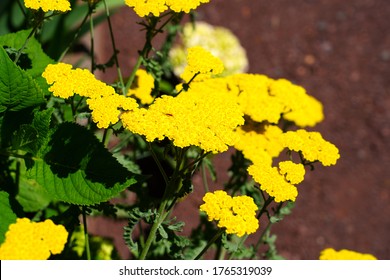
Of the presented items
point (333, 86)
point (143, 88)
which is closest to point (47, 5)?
Answer: point (143, 88)

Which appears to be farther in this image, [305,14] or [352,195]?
[305,14]

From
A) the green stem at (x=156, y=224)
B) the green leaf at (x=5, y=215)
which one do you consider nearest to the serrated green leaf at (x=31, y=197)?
the green leaf at (x=5, y=215)

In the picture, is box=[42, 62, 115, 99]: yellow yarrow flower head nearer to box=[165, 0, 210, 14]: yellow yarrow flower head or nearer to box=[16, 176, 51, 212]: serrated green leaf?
box=[165, 0, 210, 14]: yellow yarrow flower head

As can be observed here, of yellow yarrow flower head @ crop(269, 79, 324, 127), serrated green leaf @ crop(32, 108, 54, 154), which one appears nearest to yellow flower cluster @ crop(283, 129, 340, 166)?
yellow yarrow flower head @ crop(269, 79, 324, 127)

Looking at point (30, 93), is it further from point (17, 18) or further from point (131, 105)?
point (17, 18)

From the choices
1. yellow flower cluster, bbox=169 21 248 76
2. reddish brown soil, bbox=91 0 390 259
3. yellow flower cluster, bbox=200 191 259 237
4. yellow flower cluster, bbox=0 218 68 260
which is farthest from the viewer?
reddish brown soil, bbox=91 0 390 259

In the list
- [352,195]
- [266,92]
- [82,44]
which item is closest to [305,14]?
[352,195]
